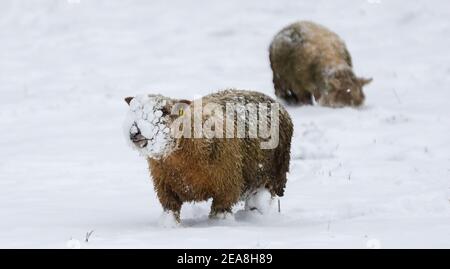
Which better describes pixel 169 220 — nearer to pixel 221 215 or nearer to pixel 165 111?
pixel 221 215

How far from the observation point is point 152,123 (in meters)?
6.70

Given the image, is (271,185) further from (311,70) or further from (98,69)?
(98,69)

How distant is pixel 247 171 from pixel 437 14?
16284 mm

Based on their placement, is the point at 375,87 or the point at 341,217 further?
the point at 375,87

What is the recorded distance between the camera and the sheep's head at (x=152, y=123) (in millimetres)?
6621

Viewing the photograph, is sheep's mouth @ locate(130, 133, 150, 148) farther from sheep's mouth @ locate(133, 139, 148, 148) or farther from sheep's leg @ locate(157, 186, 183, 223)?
sheep's leg @ locate(157, 186, 183, 223)

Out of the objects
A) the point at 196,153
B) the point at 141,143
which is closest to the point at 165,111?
the point at 141,143

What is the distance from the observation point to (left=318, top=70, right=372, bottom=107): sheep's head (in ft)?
49.1

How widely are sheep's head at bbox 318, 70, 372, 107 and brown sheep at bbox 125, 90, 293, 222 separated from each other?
714cm

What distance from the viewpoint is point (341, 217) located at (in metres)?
7.79

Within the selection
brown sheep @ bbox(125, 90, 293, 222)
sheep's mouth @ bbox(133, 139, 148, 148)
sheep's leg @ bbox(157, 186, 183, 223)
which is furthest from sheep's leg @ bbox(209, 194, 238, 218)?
sheep's mouth @ bbox(133, 139, 148, 148)

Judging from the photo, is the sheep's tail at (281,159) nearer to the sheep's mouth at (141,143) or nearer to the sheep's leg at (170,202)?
the sheep's leg at (170,202)

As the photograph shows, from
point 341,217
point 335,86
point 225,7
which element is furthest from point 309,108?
point 225,7

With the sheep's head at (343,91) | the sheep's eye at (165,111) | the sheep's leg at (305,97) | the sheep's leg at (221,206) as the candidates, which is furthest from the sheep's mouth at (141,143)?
the sheep's leg at (305,97)
